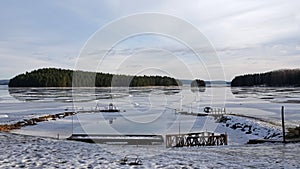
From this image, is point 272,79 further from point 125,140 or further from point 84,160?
point 84,160

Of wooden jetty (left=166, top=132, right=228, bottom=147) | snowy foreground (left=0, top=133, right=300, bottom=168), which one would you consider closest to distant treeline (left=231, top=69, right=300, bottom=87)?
wooden jetty (left=166, top=132, right=228, bottom=147)

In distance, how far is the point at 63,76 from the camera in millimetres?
144625

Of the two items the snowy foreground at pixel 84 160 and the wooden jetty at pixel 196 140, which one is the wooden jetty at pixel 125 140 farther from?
the snowy foreground at pixel 84 160

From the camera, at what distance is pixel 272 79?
142 metres

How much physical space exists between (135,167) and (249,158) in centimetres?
416

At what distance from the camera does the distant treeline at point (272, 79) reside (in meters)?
132

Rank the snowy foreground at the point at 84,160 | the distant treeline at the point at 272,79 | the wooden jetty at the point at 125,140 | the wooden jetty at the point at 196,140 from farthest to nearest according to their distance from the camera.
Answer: the distant treeline at the point at 272,79 < the wooden jetty at the point at 125,140 < the wooden jetty at the point at 196,140 < the snowy foreground at the point at 84,160

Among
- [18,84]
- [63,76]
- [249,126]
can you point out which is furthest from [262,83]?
[249,126]

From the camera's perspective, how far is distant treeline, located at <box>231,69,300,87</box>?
132000 mm

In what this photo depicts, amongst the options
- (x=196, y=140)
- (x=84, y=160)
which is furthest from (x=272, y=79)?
(x=84, y=160)

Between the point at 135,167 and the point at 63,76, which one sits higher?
the point at 63,76

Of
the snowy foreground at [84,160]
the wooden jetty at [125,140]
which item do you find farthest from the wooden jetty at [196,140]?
the snowy foreground at [84,160]

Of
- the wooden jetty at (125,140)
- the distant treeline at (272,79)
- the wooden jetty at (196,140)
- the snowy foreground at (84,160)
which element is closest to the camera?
the snowy foreground at (84,160)

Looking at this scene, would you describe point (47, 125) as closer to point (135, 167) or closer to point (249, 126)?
point (249, 126)
